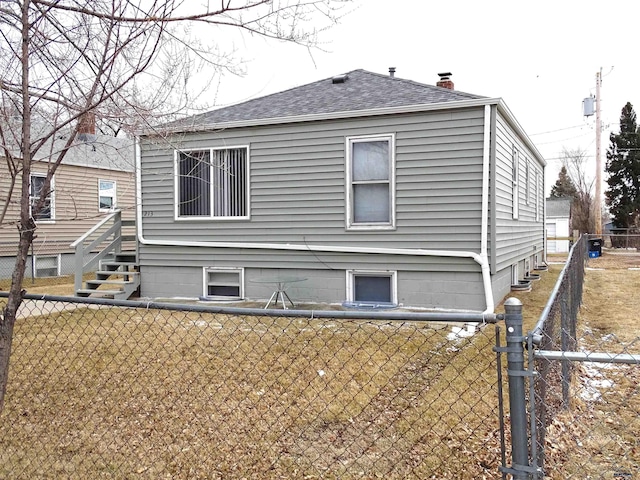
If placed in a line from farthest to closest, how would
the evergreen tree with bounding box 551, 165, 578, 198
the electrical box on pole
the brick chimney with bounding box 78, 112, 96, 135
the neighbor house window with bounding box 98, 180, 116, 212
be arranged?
the evergreen tree with bounding box 551, 165, 578, 198
the electrical box on pole
the neighbor house window with bounding box 98, 180, 116, 212
the brick chimney with bounding box 78, 112, 96, 135

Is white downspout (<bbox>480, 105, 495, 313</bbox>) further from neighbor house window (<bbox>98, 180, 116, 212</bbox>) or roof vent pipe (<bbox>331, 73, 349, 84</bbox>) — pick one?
neighbor house window (<bbox>98, 180, 116, 212</bbox>)

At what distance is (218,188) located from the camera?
1025cm

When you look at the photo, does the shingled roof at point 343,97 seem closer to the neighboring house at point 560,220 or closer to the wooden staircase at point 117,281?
the wooden staircase at point 117,281

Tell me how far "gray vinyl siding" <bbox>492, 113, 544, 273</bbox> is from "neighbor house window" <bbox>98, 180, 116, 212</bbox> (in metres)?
13.2

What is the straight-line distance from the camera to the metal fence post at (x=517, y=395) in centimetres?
192

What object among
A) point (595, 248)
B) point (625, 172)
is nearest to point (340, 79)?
point (595, 248)

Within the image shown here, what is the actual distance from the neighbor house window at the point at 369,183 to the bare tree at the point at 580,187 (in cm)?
3184

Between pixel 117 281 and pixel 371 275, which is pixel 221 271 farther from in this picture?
pixel 371 275

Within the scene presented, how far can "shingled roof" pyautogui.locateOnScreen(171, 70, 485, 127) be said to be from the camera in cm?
897

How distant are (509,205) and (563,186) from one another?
49.0 m

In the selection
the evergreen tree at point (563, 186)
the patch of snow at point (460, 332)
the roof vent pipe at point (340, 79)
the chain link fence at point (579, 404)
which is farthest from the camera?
the evergreen tree at point (563, 186)

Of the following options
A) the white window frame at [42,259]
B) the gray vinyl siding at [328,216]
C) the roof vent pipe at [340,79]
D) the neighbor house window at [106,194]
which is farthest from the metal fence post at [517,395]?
the neighbor house window at [106,194]

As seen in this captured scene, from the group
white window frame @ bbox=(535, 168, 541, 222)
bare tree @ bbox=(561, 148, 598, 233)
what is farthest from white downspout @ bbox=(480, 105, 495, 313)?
bare tree @ bbox=(561, 148, 598, 233)

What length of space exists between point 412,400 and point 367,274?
481 centimetres
